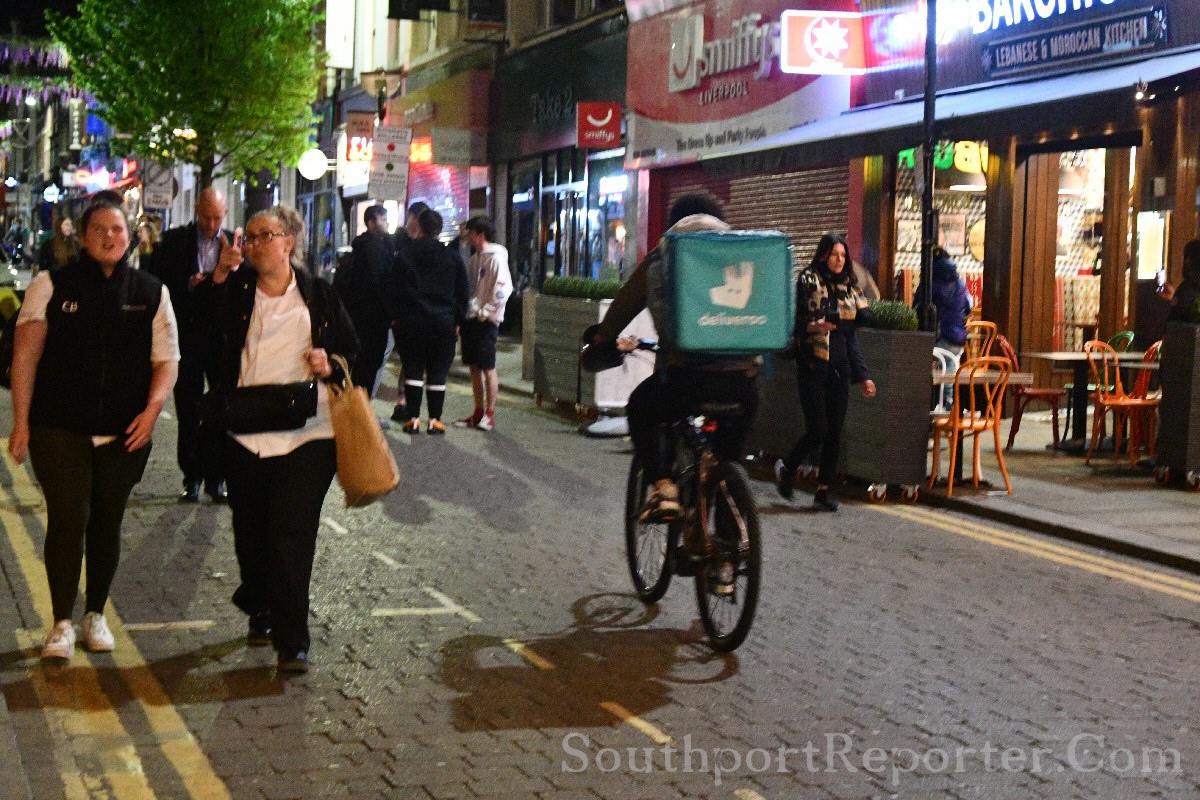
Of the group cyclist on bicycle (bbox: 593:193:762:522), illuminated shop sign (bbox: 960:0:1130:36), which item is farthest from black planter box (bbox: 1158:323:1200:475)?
cyclist on bicycle (bbox: 593:193:762:522)

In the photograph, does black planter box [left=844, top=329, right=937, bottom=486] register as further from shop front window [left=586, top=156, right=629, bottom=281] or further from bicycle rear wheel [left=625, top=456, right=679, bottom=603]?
shop front window [left=586, top=156, right=629, bottom=281]

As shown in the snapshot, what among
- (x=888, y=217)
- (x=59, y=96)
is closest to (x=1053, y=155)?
(x=888, y=217)

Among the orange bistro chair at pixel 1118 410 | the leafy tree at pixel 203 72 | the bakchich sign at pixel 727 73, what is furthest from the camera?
the leafy tree at pixel 203 72

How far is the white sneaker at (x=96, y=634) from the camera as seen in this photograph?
21.3 feet

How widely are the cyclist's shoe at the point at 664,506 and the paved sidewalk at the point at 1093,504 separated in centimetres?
354

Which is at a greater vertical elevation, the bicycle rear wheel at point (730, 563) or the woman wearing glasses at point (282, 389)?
the woman wearing glasses at point (282, 389)

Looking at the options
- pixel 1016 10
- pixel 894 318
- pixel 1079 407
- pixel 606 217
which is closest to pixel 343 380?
pixel 894 318

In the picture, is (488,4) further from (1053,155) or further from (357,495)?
(357,495)

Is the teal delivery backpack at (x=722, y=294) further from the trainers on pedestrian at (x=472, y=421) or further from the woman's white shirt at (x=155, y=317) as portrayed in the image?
the trainers on pedestrian at (x=472, y=421)

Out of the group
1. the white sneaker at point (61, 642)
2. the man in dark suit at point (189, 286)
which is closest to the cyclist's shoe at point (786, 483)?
the man in dark suit at point (189, 286)

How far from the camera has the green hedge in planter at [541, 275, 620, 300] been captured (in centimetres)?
1562

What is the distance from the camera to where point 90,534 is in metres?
6.54

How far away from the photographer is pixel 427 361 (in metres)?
14.3

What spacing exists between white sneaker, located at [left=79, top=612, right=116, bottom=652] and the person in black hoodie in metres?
7.69
